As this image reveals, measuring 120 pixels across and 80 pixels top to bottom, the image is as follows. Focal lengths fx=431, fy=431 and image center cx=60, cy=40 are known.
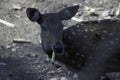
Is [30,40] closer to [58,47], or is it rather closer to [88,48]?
[88,48]

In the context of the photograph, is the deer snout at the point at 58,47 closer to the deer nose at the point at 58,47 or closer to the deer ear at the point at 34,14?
the deer nose at the point at 58,47

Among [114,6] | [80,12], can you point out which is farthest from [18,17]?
[114,6]

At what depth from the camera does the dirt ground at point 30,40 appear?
6.79 meters

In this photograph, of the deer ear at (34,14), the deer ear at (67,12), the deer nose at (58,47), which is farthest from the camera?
the deer ear at (67,12)

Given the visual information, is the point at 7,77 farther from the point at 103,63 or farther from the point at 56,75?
the point at 103,63

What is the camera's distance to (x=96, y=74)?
6.40m

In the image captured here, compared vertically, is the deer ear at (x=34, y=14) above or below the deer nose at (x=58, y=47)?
above

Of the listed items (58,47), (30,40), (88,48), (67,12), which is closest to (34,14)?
(67,12)

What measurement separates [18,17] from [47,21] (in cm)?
230

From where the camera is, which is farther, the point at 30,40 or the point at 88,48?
the point at 30,40

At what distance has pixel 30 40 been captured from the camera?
7637 millimetres

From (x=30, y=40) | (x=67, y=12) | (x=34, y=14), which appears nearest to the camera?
(x=34, y=14)

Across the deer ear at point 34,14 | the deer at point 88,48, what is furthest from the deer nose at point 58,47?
the deer ear at point 34,14

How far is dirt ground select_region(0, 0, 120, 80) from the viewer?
679 centimetres
